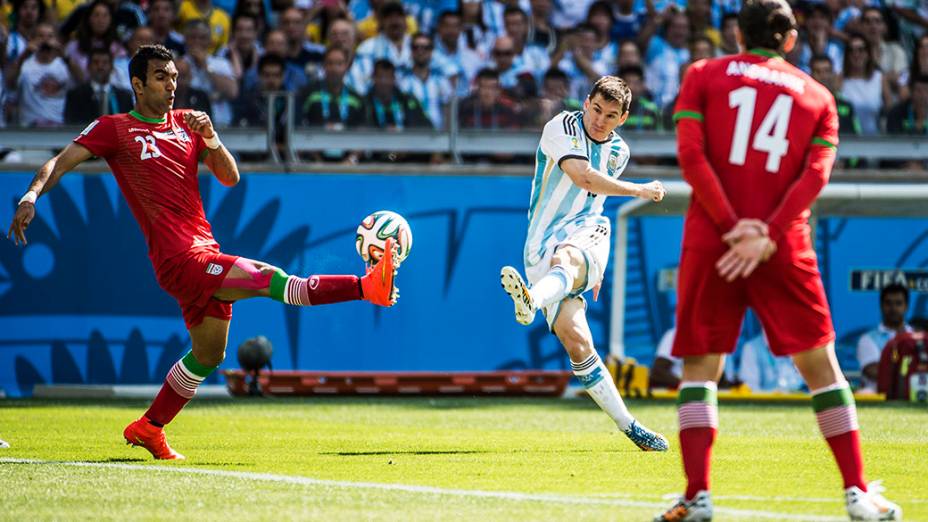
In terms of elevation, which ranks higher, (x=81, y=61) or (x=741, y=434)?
(x=81, y=61)

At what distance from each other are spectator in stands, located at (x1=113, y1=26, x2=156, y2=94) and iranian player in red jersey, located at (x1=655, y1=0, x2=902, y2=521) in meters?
12.0

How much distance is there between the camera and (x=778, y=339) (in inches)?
252

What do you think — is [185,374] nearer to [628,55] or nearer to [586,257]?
[586,257]

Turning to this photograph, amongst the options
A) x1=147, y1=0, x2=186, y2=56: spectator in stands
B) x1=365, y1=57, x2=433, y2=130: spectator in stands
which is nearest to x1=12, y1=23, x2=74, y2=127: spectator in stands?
x1=147, y1=0, x2=186, y2=56: spectator in stands

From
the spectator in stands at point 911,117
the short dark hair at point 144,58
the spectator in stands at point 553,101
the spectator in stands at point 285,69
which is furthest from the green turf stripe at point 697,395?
the spectator in stands at point 911,117

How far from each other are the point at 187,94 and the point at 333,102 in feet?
5.77

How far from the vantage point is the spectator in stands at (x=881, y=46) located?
66.7 ft

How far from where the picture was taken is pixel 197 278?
905 centimetres

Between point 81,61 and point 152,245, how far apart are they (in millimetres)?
9287

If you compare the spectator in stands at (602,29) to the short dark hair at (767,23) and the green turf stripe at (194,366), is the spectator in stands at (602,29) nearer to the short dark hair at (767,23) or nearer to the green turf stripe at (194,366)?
the green turf stripe at (194,366)

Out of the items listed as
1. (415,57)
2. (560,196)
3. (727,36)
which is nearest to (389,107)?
(415,57)

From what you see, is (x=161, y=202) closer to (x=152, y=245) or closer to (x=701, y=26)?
(x=152, y=245)

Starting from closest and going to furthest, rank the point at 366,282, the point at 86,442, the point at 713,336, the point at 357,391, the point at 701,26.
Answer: the point at 713,336 < the point at 366,282 < the point at 86,442 < the point at 357,391 < the point at 701,26

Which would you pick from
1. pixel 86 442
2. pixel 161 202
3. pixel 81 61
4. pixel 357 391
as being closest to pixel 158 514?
pixel 161 202
